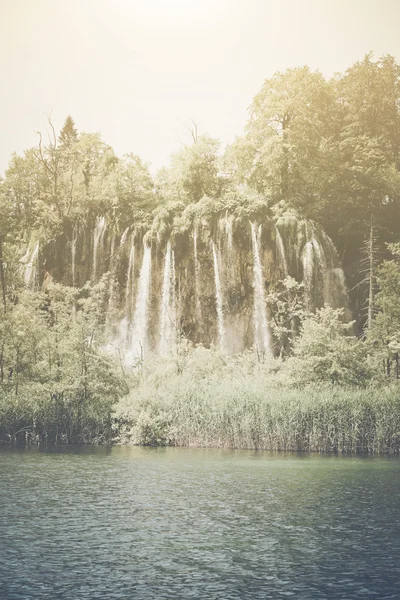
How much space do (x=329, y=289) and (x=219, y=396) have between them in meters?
16.2

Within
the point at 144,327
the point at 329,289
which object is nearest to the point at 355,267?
the point at 329,289

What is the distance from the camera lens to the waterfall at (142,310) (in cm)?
3706

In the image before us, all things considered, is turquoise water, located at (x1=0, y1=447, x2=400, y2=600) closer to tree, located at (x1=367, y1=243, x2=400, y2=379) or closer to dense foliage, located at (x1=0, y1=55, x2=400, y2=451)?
dense foliage, located at (x1=0, y1=55, x2=400, y2=451)

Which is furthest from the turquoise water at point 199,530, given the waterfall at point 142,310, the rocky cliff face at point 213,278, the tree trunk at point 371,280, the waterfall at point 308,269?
the waterfall at point 308,269

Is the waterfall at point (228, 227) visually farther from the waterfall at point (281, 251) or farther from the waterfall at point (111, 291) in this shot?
the waterfall at point (111, 291)

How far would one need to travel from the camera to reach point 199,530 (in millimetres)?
10586

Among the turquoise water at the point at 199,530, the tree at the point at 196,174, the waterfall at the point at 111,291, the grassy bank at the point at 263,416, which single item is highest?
the tree at the point at 196,174

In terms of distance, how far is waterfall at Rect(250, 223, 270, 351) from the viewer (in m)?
36.1

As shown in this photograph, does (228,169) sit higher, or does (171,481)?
(228,169)

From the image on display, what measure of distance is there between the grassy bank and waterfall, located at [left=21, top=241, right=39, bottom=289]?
665 inches

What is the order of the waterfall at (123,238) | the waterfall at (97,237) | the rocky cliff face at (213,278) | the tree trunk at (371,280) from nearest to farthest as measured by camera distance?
1. the tree trunk at (371,280)
2. the rocky cliff face at (213,278)
3. the waterfall at (123,238)
4. the waterfall at (97,237)

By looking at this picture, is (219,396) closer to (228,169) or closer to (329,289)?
(329,289)

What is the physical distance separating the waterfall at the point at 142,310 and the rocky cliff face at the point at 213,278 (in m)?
0.06

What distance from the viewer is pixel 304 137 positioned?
138ft
